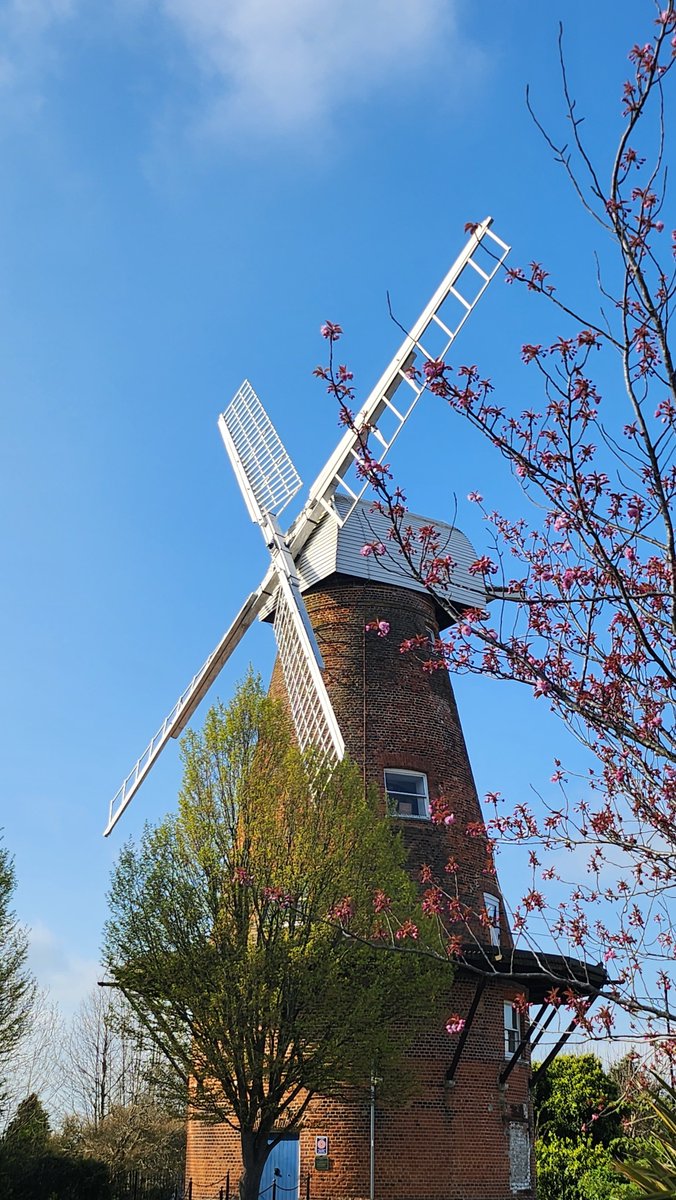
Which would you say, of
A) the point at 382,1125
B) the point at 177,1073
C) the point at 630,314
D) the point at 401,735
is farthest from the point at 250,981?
the point at 630,314

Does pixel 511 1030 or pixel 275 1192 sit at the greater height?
pixel 511 1030

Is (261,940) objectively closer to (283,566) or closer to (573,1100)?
(283,566)

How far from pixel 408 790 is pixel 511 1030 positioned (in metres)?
4.57

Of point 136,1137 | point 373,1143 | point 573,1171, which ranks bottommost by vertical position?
point 573,1171

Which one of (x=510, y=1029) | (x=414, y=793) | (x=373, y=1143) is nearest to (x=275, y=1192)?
(x=373, y=1143)

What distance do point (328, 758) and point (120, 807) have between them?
26.2ft

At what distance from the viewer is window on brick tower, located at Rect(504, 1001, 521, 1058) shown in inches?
742

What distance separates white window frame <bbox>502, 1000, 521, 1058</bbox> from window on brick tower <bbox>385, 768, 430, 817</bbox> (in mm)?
3650

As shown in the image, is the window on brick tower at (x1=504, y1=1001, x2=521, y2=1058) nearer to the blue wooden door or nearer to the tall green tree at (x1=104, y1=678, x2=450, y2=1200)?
the tall green tree at (x1=104, y1=678, x2=450, y2=1200)

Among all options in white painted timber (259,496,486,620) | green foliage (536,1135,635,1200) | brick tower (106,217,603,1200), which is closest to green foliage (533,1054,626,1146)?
green foliage (536,1135,635,1200)

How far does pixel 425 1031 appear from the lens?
17125 millimetres

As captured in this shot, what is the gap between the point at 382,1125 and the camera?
1684 cm

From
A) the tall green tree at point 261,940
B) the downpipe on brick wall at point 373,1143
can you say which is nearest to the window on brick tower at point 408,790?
the tall green tree at point 261,940

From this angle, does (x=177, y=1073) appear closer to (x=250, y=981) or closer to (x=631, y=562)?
(x=250, y=981)
